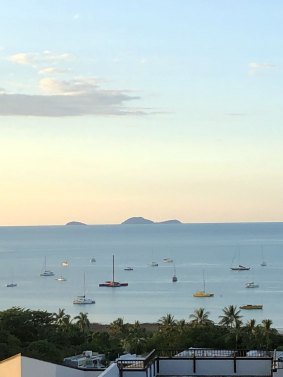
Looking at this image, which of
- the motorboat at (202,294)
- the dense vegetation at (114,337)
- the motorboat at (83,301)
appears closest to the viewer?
the dense vegetation at (114,337)

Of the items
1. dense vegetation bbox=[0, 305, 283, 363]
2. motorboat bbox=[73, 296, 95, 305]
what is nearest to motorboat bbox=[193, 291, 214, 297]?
motorboat bbox=[73, 296, 95, 305]

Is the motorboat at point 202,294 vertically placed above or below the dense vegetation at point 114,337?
above

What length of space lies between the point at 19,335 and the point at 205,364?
44650 mm

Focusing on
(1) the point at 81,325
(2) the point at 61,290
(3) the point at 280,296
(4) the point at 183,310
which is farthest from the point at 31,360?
(2) the point at 61,290

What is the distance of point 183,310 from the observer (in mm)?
122562

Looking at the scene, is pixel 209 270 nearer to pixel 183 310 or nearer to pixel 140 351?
pixel 183 310

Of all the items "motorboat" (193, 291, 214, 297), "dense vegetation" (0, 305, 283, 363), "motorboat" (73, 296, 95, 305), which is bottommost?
"dense vegetation" (0, 305, 283, 363)

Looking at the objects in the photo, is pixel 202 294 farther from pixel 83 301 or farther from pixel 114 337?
pixel 114 337

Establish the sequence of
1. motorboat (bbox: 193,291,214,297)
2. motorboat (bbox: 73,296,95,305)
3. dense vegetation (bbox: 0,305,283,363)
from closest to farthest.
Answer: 1. dense vegetation (bbox: 0,305,283,363)
2. motorboat (bbox: 73,296,95,305)
3. motorboat (bbox: 193,291,214,297)

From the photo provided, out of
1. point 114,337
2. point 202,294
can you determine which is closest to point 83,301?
point 202,294

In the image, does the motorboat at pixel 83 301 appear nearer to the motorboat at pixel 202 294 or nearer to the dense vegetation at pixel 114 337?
the motorboat at pixel 202 294

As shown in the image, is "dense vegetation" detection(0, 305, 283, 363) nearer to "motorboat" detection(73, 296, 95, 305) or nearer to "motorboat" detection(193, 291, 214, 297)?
"motorboat" detection(73, 296, 95, 305)

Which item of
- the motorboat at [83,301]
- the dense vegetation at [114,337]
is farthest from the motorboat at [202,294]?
the dense vegetation at [114,337]

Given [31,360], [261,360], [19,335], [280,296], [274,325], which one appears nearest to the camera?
[31,360]
